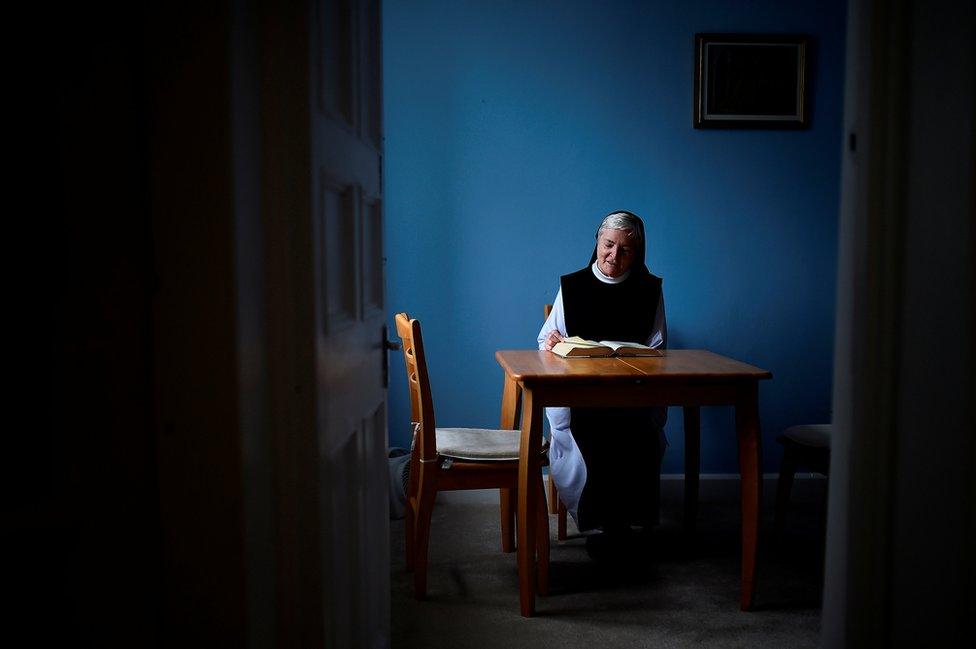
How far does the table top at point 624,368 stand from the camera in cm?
240

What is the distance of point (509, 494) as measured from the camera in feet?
9.45

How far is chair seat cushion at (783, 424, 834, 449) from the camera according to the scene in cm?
291

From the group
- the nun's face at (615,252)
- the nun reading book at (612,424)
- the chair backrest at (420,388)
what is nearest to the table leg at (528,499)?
the chair backrest at (420,388)

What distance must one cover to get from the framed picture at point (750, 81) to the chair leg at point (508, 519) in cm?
199

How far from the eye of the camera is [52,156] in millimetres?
885

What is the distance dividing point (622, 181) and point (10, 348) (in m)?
3.04

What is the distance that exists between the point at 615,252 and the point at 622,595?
1364 millimetres

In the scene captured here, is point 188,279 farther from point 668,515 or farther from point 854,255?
point 668,515

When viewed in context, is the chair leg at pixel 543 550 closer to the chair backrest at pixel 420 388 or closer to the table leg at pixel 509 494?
the table leg at pixel 509 494

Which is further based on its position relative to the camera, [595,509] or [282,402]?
[595,509]

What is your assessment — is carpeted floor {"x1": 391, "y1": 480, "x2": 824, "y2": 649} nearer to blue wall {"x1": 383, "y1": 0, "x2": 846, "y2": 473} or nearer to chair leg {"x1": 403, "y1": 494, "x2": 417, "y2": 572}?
chair leg {"x1": 403, "y1": 494, "x2": 417, "y2": 572}

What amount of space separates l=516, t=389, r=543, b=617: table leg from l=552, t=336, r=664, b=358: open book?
1.64ft

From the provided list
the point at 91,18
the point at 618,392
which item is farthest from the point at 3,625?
the point at 618,392

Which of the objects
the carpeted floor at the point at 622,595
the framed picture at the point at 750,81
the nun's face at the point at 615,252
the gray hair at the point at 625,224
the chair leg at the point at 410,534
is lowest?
the carpeted floor at the point at 622,595
